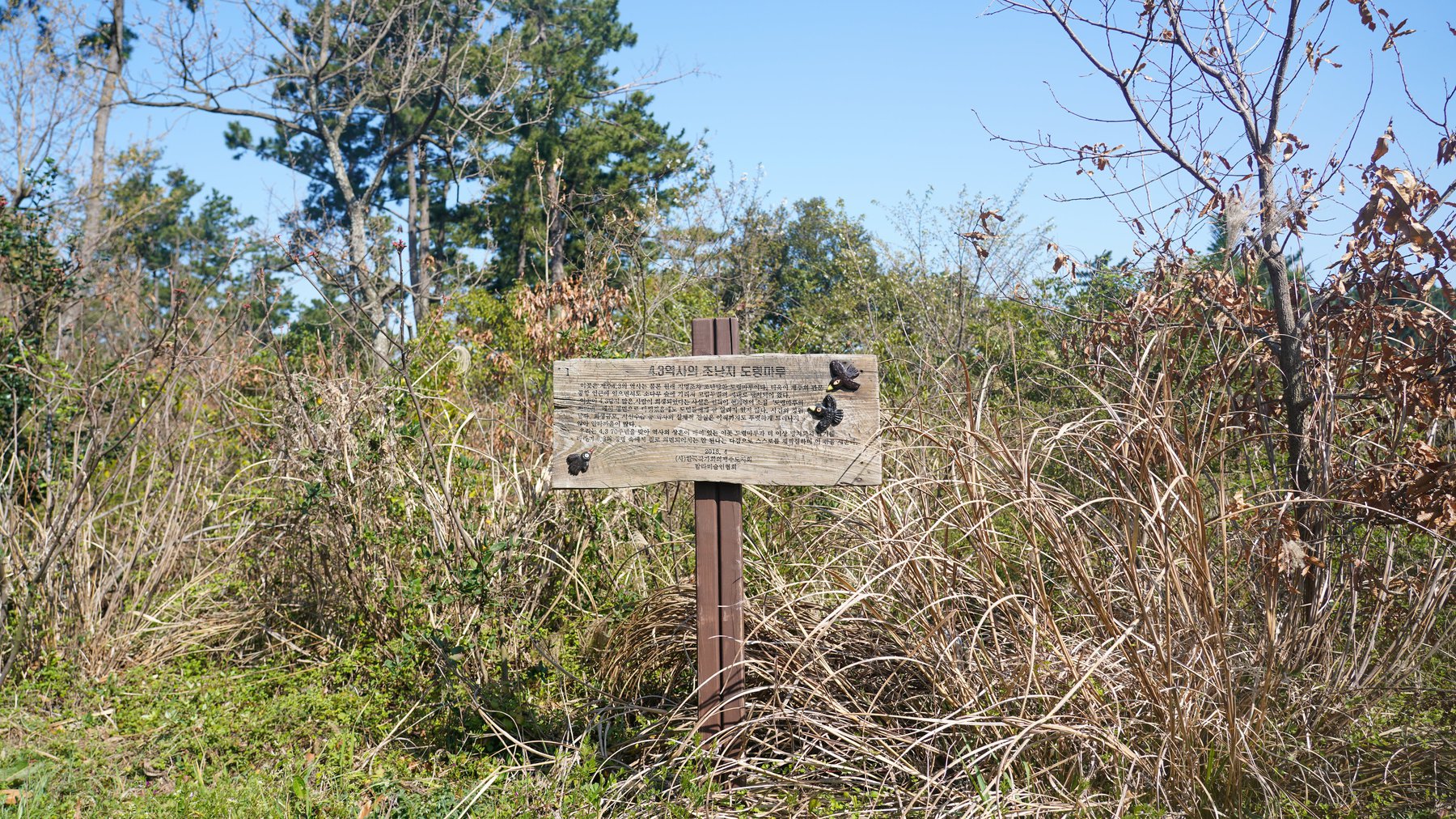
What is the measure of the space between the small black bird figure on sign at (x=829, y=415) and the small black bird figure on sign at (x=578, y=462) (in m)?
0.79

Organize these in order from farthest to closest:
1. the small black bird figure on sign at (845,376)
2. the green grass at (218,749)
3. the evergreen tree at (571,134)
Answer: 1. the evergreen tree at (571,134)
2. the green grass at (218,749)
3. the small black bird figure on sign at (845,376)

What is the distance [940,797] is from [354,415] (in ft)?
10.8

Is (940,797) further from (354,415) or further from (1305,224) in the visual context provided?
(354,415)

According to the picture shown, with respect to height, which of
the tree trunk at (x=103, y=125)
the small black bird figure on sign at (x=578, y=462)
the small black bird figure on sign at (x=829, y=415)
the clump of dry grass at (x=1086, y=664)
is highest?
the tree trunk at (x=103, y=125)

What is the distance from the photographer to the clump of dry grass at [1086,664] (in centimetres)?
275

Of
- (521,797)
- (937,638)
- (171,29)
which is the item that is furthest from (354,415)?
(171,29)

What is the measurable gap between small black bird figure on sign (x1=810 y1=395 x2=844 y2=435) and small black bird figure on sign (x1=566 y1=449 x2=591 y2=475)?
2.59 feet

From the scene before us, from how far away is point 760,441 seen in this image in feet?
10.6

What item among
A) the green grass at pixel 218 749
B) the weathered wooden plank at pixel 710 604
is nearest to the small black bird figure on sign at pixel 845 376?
the weathered wooden plank at pixel 710 604

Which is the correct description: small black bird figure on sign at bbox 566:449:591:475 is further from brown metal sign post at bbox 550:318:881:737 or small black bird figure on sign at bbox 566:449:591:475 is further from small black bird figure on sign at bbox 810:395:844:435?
small black bird figure on sign at bbox 810:395:844:435

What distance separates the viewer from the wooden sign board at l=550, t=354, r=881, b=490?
3.19 metres

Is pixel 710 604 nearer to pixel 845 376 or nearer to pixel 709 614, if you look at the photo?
pixel 709 614

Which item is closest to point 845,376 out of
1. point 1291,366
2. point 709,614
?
point 709,614

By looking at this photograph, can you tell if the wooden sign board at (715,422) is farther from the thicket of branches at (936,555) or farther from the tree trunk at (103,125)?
the tree trunk at (103,125)
